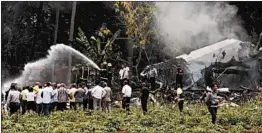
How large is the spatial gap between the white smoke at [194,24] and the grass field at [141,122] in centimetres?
370

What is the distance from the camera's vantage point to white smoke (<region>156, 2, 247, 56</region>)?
2094cm

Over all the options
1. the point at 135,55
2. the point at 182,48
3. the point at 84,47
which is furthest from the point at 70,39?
the point at 182,48

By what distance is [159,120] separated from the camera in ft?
54.0

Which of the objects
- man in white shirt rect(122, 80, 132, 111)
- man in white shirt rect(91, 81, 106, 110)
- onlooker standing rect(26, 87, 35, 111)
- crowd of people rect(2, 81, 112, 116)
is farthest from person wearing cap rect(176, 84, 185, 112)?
onlooker standing rect(26, 87, 35, 111)

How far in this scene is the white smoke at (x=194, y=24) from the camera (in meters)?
20.9

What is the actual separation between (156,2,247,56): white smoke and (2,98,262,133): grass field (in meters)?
3.70

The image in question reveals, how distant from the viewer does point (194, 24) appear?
21672 mm

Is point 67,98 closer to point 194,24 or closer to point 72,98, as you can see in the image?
point 72,98

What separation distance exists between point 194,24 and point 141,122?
6.57 m

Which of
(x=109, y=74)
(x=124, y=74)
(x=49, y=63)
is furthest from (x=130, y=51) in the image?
(x=49, y=63)

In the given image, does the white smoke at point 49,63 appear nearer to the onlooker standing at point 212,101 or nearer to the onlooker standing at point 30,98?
the onlooker standing at point 30,98

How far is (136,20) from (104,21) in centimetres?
138

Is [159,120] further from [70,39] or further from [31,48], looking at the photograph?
[31,48]

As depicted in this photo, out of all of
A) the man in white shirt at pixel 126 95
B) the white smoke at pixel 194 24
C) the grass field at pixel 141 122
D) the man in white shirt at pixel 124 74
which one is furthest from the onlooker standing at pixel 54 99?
the white smoke at pixel 194 24
